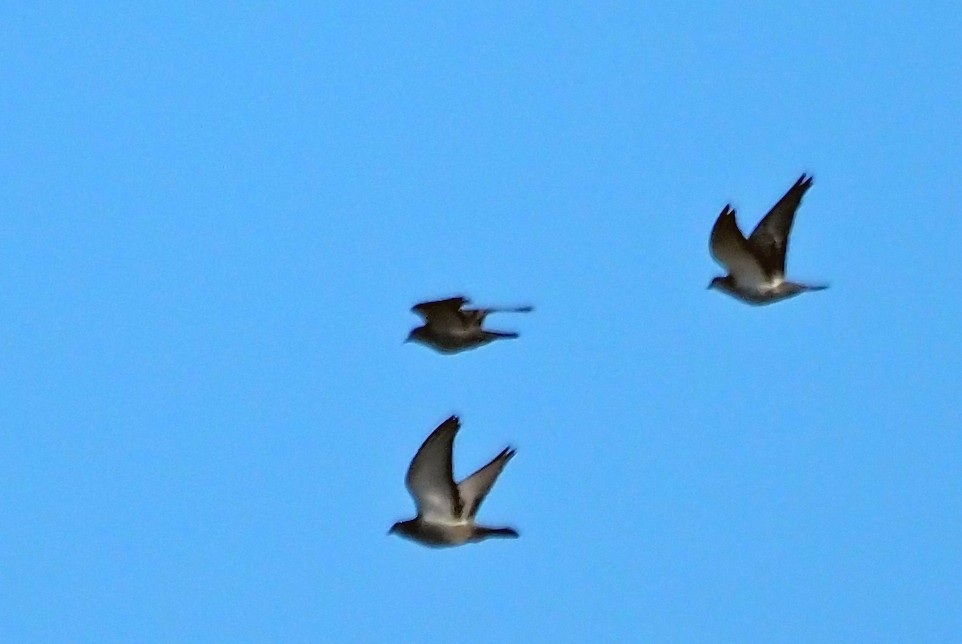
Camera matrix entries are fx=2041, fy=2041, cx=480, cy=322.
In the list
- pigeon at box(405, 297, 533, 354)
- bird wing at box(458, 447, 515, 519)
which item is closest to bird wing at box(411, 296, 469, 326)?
pigeon at box(405, 297, 533, 354)

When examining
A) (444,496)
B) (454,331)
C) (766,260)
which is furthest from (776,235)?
(444,496)

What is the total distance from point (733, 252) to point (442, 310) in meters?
3.27

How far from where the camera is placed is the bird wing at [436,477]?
19.5 metres

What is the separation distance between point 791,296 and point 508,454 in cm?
376

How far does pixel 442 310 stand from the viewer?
70.4 ft

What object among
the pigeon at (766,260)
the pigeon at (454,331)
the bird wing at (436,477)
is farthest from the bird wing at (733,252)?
the bird wing at (436,477)

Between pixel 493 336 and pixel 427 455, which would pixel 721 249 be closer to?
pixel 493 336

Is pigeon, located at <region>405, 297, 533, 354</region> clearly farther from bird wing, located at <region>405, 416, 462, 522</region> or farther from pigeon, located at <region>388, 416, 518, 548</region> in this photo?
bird wing, located at <region>405, 416, 462, 522</region>

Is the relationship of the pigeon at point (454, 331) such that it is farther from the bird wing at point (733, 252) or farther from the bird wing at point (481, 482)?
the bird wing at point (733, 252)

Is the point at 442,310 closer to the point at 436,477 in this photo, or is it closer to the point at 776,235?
the point at 436,477

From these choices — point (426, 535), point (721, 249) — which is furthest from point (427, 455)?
point (721, 249)

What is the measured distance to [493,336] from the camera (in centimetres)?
2189

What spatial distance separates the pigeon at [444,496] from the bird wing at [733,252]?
319cm

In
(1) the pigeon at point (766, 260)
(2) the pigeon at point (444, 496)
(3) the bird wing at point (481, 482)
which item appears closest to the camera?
(2) the pigeon at point (444, 496)
